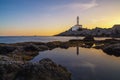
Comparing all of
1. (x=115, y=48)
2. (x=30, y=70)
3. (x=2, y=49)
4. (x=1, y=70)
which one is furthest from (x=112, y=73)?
(x=2, y=49)

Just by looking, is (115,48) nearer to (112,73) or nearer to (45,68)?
(112,73)

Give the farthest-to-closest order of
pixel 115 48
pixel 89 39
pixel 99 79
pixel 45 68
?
pixel 89 39 → pixel 115 48 → pixel 99 79 → pixel 45 68

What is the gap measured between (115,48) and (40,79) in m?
32.8

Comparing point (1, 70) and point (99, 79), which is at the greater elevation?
point (1, 70)

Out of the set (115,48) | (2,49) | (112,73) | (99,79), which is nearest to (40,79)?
(99,79)

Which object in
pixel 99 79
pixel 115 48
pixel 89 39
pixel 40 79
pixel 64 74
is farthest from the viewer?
pixel 89 39

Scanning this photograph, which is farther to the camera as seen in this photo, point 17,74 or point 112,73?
point 112,73

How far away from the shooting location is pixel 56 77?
647 inches

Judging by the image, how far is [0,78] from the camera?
14477 millimetres

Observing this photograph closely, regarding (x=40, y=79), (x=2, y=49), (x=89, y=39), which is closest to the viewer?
(x=40, y=79)

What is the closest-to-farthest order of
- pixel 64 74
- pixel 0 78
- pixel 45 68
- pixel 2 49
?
pixel 0 78 → pixel 45 68 → pixel 64 74 → pixel 2 49

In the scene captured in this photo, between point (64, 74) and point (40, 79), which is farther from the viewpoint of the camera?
point (64, 74)

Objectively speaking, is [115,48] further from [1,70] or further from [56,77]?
[1,70]

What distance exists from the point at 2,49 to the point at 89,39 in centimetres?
6039
